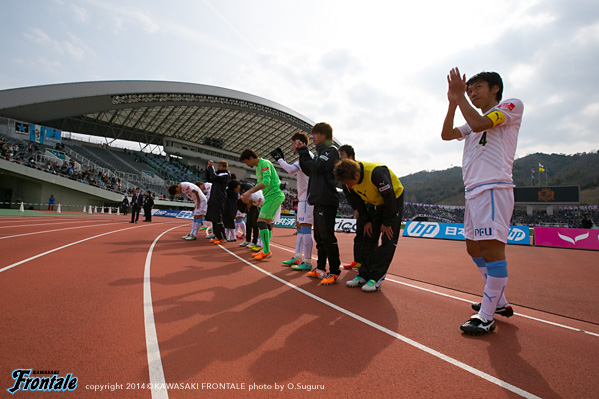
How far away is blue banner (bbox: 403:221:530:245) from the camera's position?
1177cm

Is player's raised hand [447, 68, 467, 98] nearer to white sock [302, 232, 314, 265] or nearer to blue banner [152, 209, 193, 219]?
white sock [302, 232, 314, 265]

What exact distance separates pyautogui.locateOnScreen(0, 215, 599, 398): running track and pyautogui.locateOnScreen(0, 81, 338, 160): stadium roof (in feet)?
104

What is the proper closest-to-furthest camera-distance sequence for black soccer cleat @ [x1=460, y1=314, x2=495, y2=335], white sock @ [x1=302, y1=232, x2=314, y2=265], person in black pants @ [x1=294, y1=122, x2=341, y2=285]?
black soccer cleat @ [x1=460, y1=314, x2=495, y2=335], person in black pants @ [x1=294, y1=122, x2=341, y2=285], white sock @ [x1=302, y1=232, x2=314, y2=265]

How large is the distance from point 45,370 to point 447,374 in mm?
2459

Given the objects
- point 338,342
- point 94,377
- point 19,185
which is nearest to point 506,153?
point 338,342

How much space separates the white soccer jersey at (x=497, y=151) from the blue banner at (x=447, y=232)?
35.9 ft

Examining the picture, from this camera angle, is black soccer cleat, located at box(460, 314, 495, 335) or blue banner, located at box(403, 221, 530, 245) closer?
black soccer cleat, located at box(460, 314, 495, 335)

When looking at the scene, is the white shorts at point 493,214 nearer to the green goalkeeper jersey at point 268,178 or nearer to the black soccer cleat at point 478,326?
the black soccer cleat at point 478,326

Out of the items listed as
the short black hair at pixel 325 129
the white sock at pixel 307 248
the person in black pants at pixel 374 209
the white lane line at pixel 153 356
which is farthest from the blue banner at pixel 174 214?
the white lane line at pixel 153 356

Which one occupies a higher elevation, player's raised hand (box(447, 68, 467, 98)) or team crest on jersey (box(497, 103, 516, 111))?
player's raised hand (box(447, 68, 467, 98))

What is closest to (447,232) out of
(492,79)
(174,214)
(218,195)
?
(218,195)

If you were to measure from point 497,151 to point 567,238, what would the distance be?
1208 centimetres

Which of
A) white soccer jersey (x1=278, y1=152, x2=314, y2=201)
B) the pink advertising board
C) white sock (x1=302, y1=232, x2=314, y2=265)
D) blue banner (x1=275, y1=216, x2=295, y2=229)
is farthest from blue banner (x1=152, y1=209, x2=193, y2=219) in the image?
the pink advertising board

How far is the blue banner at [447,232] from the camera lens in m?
11.8
